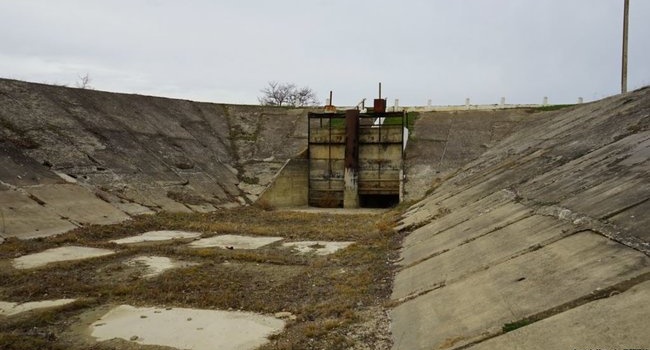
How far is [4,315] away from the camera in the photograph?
595 cm

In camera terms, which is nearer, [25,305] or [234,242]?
[25,305]

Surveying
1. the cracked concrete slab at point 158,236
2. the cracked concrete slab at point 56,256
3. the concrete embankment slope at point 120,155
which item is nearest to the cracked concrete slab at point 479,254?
the cracked concrete slab at point 56,256

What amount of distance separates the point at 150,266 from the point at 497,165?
9.54m

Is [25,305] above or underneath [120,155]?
underneath

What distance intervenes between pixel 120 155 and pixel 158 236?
20.6 feet

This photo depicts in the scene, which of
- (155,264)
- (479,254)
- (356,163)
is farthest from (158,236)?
(356,163)

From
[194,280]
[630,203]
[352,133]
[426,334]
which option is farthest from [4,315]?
[352,133]

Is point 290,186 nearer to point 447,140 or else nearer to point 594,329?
point 447,140

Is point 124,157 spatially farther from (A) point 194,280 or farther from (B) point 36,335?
(B) point 36,335

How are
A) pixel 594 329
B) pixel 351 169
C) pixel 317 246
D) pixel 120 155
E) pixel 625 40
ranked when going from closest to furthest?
pixel 594 329, pixel 317 246, pixel 120 155, pixel 351 169, pixel 625 40

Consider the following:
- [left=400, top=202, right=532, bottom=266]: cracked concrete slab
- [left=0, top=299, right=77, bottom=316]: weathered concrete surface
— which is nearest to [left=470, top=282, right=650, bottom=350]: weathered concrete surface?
[left=400, top=202, right=532, bottom=266]: cracked concrete slab

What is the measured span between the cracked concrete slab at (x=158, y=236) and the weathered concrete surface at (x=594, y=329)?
9.06m

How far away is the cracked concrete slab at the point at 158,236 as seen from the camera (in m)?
11.3

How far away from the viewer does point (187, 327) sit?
5.64m
